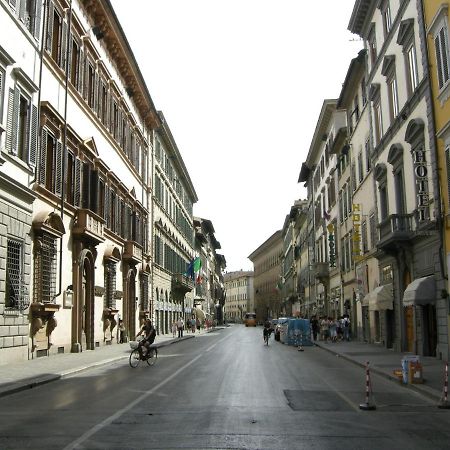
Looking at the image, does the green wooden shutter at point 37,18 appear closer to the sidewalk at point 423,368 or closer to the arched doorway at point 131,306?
the sidewalk at point 423,368

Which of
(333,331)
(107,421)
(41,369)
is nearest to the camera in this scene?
(107,421)

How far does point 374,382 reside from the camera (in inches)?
640

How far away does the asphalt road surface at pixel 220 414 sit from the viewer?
8227 millimetres

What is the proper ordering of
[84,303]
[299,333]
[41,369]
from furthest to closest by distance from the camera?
[299,333]
[84,303]
[41,369]

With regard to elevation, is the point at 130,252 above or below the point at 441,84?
below

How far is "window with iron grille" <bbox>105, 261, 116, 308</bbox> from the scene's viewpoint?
114ft

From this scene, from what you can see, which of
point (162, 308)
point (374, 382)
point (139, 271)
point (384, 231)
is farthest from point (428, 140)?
point (162, 308)

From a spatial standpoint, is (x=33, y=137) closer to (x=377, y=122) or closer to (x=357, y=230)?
(x=377, y=122)

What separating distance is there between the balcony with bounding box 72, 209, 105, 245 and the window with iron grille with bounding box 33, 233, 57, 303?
10.1 ft

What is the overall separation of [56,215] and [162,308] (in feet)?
102

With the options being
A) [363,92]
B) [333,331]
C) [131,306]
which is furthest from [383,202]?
[131,306]

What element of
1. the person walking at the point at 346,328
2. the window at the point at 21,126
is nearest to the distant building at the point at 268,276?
the person walking at the point at 346,328

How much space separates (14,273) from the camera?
20.8 metres

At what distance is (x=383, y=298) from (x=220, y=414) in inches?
780
